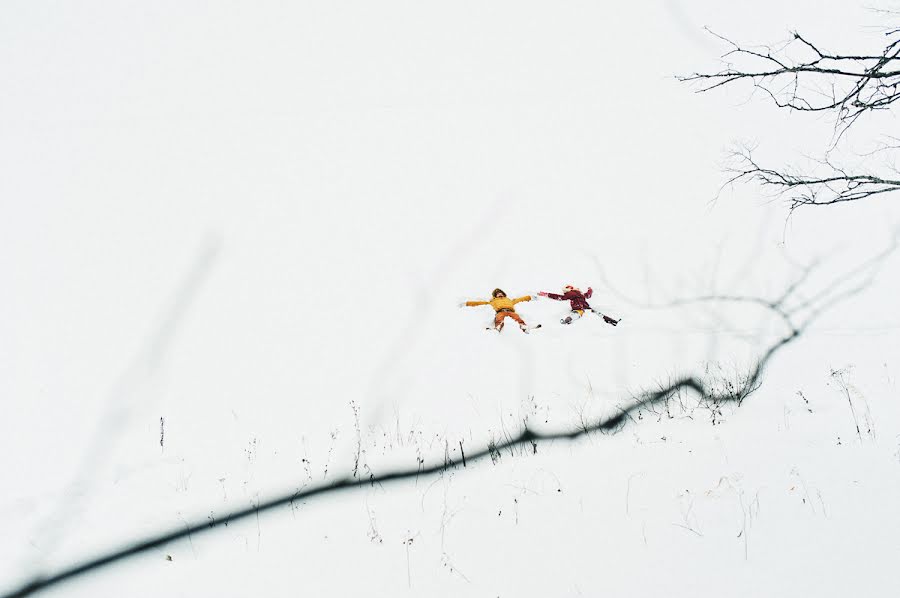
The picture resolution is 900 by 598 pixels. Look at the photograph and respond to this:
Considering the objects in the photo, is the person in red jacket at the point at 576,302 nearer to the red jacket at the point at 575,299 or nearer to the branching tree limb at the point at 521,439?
the red jacket at the point at 575,299

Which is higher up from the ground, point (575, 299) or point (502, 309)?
point (575, 299)

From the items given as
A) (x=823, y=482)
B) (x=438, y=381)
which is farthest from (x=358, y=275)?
(x=823, y=482)

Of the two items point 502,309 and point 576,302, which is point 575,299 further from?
point 502,309

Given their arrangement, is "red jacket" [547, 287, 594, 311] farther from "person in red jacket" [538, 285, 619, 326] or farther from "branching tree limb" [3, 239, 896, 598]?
"branching tree limb" [3, 239, 896, 598]

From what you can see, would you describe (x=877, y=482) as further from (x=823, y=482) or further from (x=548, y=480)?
(x=548, y=480)

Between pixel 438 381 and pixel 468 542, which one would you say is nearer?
pixel 468 542

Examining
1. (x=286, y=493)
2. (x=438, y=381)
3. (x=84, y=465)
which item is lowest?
(x=286, y=493)

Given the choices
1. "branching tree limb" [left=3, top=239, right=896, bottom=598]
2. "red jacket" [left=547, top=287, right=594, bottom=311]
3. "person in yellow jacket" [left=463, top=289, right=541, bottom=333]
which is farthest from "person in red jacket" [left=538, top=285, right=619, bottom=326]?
"branching tree limb" [left=3, top=239, right=896, bottom=598]

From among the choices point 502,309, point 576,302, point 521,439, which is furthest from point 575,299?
point 521,439
